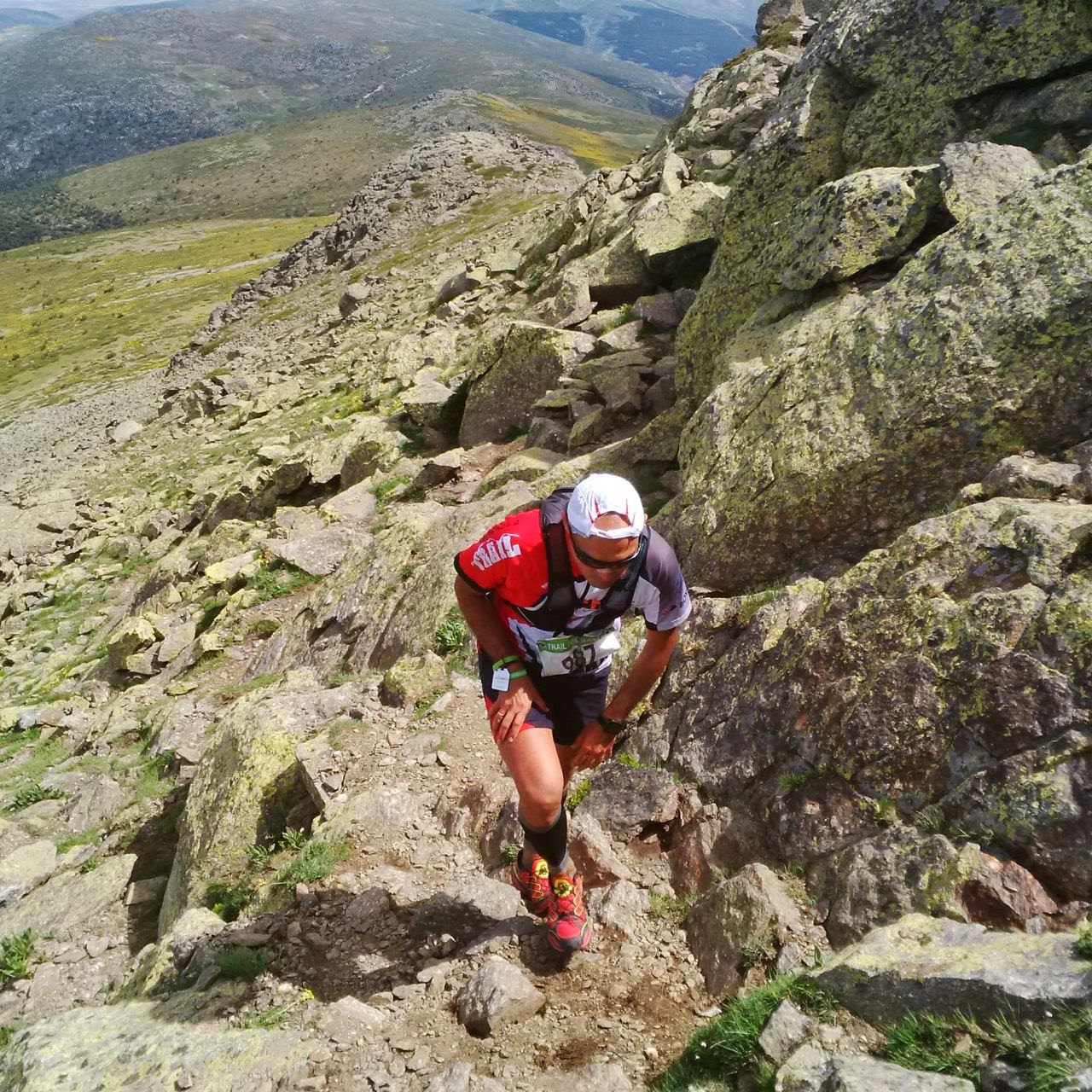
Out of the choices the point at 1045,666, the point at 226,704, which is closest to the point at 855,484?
the point at 1045,666

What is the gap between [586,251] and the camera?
2584 centimetres

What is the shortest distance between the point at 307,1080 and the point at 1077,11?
17.0 meters

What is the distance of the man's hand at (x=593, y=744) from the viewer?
673cm

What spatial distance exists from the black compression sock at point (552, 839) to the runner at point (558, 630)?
1 centimetres

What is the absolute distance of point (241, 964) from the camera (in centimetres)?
671

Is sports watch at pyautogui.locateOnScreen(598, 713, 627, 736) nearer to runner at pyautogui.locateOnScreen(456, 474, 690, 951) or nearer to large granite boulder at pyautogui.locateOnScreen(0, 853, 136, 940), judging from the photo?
runner at pyautogui.locateOnScreen(456, 474, 690, 951)

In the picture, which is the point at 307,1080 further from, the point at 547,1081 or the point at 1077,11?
the point at 1077,11

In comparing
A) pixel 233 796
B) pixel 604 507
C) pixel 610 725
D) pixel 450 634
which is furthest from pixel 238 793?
pixel 604 507

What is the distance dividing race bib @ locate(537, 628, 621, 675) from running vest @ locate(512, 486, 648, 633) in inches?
4.6

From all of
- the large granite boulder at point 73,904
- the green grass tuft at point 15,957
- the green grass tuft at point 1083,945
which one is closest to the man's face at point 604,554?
the green grass tuft at point 1083,945

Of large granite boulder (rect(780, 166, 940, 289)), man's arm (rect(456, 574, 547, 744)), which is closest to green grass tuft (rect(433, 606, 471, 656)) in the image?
man's arm (rect(456, 574, 547, 744))

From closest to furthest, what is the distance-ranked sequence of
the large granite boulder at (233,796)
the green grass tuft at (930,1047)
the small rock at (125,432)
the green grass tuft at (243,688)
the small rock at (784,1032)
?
the green grass tuft at (930,1047), the small rock at (784,1032), the large granite boulder at (233,796), the green grass tuft at (243,688), the small rock at (125,432)

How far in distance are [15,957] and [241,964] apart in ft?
15.7

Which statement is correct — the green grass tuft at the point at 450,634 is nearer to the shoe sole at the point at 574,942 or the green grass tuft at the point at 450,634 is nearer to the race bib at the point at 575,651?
the race bib at the point at 575,651
